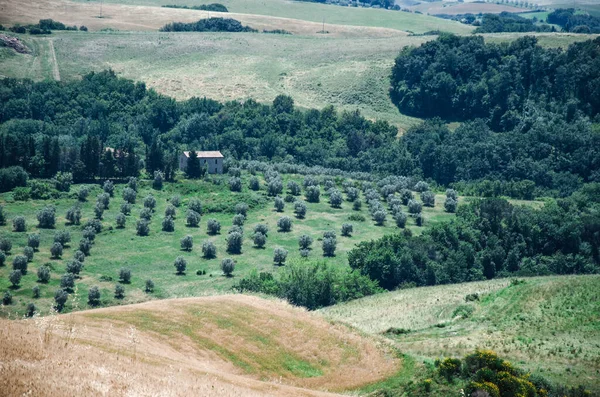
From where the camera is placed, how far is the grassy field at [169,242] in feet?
357

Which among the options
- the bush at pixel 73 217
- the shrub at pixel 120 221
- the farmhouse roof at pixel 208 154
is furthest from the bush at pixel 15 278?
the farmhouse roof at pixel 208 154

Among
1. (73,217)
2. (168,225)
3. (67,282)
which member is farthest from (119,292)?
(73,217)

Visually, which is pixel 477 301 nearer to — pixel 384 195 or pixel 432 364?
pixel 432 364

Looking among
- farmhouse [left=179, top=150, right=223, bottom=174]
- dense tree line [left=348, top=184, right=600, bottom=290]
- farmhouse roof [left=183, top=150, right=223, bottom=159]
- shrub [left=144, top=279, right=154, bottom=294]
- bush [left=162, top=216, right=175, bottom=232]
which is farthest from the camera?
farmhouse roof [left=183, top=150, right=223, bottom=159]

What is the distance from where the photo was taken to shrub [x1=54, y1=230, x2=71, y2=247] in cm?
12322

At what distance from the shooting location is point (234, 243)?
129 m

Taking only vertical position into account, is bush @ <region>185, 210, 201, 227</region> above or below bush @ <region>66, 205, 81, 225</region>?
below

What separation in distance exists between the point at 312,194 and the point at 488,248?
38052 millimetres

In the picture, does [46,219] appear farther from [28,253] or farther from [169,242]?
[169,242]

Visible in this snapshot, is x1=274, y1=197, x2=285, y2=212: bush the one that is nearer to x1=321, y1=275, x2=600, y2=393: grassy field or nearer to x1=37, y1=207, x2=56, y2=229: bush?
x1=37, y1=207, x2=56, y2=229: bush

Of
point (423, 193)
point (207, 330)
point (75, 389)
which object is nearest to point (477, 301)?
point (207, 330)

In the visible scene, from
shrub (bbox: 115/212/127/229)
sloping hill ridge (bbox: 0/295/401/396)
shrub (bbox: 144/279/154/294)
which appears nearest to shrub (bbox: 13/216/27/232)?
shrub (bbox: 115/212/127/229)

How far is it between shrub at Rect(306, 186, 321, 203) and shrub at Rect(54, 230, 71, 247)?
49063 mm

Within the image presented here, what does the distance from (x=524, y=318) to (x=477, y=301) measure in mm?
12569
